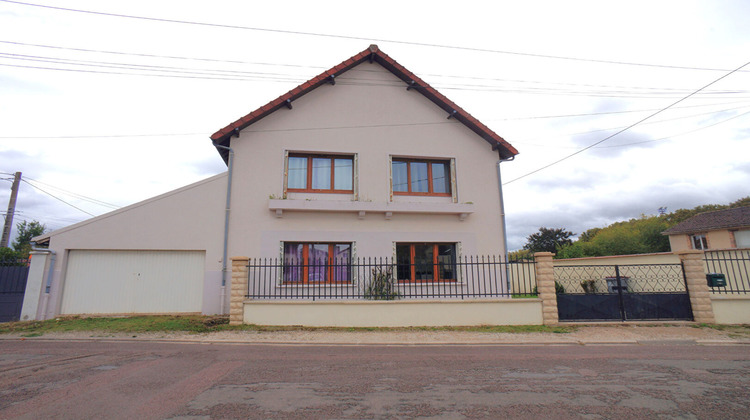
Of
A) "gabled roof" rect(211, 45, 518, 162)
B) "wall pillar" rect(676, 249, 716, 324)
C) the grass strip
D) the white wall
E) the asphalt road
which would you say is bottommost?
the asphalt road

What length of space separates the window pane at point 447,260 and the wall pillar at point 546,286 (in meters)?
3.04

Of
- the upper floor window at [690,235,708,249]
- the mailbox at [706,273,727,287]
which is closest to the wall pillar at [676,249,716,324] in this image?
the mailbox at [706,273,727,287]

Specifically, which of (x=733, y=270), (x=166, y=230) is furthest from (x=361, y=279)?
(x=733, y=270)

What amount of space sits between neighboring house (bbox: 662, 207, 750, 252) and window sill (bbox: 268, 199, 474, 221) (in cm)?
2208

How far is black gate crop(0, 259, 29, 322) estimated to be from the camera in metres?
10.5

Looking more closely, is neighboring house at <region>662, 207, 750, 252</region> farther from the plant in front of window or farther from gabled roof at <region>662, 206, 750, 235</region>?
the plant in front of window

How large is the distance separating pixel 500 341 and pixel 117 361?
774cm

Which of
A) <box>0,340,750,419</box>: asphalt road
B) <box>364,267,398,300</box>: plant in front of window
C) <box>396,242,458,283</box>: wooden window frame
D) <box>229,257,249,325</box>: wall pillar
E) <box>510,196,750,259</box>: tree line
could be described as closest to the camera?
<box>0,340,750,419</box>: asphalt road

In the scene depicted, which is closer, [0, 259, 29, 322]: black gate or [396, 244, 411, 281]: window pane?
[0, 259, 29, 322]: black gate

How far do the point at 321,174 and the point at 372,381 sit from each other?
340 inches

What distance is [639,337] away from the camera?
28.4ft

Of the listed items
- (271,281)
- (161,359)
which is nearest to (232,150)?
(271,281)

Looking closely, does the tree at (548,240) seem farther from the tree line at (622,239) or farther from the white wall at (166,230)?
the white wall at (166,230)

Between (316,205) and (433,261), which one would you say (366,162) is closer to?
(316,205)
